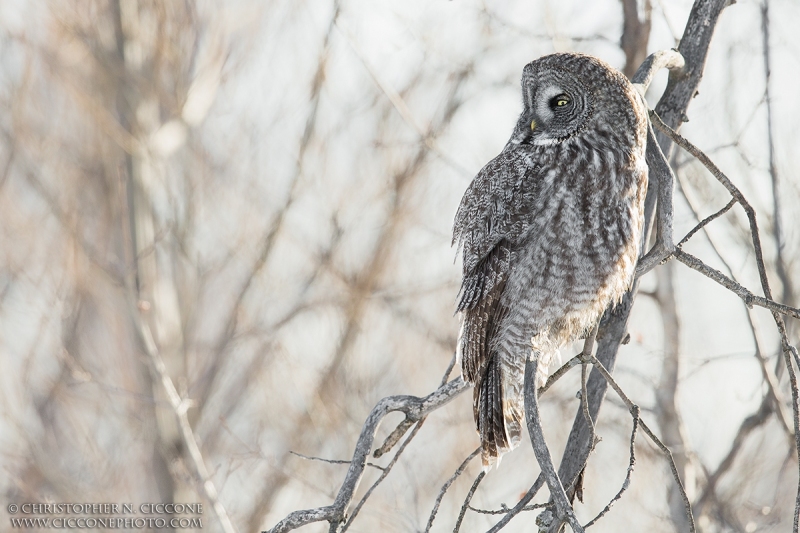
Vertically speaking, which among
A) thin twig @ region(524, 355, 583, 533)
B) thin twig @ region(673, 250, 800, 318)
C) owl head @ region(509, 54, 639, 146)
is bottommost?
thin twig @ region(524, 355, 583, 533)

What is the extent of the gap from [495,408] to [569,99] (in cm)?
109

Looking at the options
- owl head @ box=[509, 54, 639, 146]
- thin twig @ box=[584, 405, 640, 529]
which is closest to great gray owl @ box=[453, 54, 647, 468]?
owl head @ box=[509, 54, 639, 146]

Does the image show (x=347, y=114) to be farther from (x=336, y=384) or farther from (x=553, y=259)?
(x=553, y=259)

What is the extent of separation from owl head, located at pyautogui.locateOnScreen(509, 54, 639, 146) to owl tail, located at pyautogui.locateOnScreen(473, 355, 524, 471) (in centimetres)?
81

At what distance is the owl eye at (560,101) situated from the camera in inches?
109

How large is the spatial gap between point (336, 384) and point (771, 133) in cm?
451

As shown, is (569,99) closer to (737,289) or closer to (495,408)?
(737,289)

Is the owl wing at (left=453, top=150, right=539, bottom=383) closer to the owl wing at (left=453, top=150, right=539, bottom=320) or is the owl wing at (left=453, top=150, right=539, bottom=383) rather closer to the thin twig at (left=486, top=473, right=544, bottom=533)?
the owl wing at (left=453, top=150, right=539, bottom=320)

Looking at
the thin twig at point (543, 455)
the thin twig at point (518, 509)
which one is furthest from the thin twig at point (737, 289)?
the thin twig at point (518, 509)

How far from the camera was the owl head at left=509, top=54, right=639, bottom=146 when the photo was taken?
2625 mm

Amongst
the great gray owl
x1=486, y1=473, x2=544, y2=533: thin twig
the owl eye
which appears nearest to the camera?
x1=486, y1=473, x2=544, y2=533: thin twig

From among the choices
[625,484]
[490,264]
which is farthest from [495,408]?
[625,484]

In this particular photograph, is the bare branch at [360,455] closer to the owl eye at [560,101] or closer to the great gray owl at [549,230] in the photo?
the great gray owl at [549,230]

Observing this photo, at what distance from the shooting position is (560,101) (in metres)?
2.78
